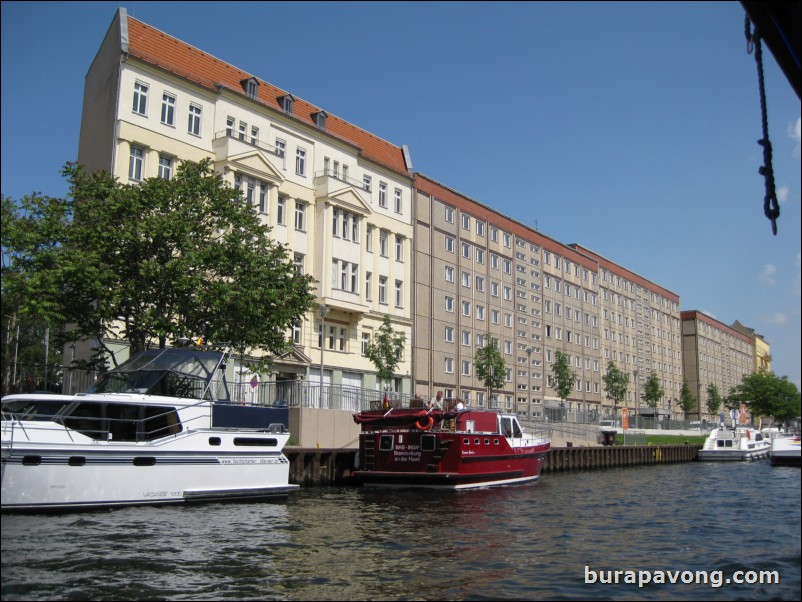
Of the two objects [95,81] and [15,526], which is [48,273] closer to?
[15,526]

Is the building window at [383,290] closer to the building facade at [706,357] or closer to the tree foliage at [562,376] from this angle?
the tree foliage at [562,376]

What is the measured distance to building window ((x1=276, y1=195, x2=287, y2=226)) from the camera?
4608cm

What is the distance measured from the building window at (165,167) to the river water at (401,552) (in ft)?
74.2

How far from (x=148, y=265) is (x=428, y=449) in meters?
12.4

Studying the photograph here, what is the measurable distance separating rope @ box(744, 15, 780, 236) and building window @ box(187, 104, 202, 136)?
128ft

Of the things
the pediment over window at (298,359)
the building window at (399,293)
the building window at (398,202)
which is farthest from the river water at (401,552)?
the building window at (398,202)

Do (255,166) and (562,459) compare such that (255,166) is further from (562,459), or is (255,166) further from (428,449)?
(562,459)

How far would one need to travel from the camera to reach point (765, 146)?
5.98 meters

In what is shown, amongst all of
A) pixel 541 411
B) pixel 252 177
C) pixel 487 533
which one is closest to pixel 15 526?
pixel 487 533

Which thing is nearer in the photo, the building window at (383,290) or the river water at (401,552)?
the river water at (401,552)

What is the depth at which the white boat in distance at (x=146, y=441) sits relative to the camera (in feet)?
59.2

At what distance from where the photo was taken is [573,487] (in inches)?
1308

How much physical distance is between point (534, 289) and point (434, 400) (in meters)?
46.1

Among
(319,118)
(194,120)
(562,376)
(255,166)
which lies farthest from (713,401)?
(194,120)
